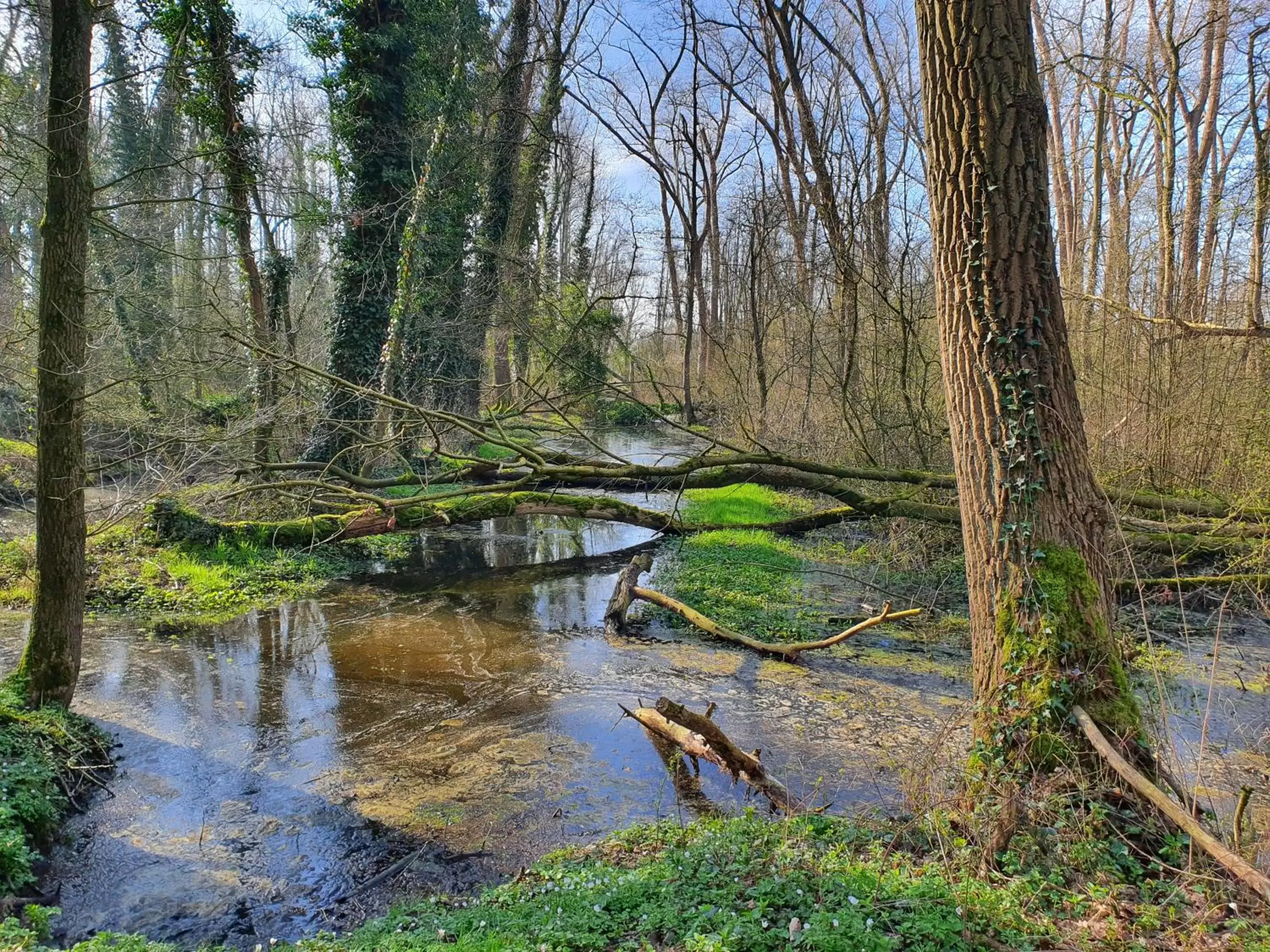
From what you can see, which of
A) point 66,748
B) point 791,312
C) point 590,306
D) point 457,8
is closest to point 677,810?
point 66,748

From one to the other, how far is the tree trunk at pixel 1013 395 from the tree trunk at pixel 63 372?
5.28m

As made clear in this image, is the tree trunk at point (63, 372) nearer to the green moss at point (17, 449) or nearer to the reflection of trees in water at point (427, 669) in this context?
the reflection of trees in water at point (427, 669)

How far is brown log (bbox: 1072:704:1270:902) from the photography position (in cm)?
274

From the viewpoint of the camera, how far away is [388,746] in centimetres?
592

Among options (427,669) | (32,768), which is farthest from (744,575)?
(32,768)

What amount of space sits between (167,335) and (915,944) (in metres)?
12.2

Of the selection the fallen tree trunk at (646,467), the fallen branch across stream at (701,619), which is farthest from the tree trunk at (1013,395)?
the fallen tree trunk at (646,467)

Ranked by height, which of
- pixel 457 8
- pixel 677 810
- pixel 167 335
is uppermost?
pixel 457 8

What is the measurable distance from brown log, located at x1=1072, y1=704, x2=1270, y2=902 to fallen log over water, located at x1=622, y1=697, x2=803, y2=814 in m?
1.78

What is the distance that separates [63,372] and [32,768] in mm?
2531

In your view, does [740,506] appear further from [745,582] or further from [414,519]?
[414,519]

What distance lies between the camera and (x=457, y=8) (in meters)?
15.1

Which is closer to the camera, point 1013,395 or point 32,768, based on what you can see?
point 1013,395

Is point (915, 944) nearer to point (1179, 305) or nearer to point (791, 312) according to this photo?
point (1179, 305)
